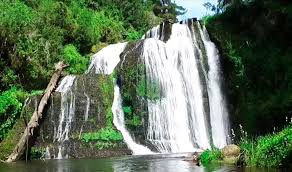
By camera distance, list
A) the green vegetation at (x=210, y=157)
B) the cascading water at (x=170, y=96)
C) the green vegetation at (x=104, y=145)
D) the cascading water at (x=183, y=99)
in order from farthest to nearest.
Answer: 1. the cascading water at (x=183, y=99)
2. the cascading water at (x=170, y=96)
3. the green vegetation at (x=104, y=145)
4. the green vegetation at (x=210, y=157)

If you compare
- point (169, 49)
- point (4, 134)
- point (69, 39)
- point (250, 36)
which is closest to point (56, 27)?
point (69, 39)

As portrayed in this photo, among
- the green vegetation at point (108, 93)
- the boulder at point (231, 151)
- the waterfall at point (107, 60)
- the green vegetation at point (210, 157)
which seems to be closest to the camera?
the boulder at point (231, 151)

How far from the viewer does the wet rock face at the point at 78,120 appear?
65.6 feet

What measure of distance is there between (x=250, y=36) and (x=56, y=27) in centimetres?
1059

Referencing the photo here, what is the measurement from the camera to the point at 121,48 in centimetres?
2597

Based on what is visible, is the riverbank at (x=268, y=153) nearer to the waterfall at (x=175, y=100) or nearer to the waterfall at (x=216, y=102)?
the waterfall at (x=175, y=100)

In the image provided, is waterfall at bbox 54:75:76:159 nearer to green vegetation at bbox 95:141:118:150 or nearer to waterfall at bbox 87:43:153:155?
green vegetation at bbox 95:141:118:150

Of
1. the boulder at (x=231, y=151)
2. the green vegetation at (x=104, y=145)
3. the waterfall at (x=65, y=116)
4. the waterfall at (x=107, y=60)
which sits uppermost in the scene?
the waterfall at (x=107, y=60)

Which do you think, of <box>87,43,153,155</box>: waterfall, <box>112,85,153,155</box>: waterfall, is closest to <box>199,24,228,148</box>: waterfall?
<box>112,85,153,155</box>: waterfall

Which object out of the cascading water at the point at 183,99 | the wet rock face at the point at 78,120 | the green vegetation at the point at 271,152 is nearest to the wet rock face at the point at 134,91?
the cascading water at the point at 183,99

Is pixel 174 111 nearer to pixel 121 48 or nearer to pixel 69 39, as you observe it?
pixel 121 48

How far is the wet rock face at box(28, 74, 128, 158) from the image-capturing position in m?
20.0

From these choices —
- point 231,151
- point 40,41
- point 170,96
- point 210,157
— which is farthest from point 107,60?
point 231,151

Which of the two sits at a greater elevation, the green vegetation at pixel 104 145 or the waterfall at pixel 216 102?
the waterfall at pixel 216 102
